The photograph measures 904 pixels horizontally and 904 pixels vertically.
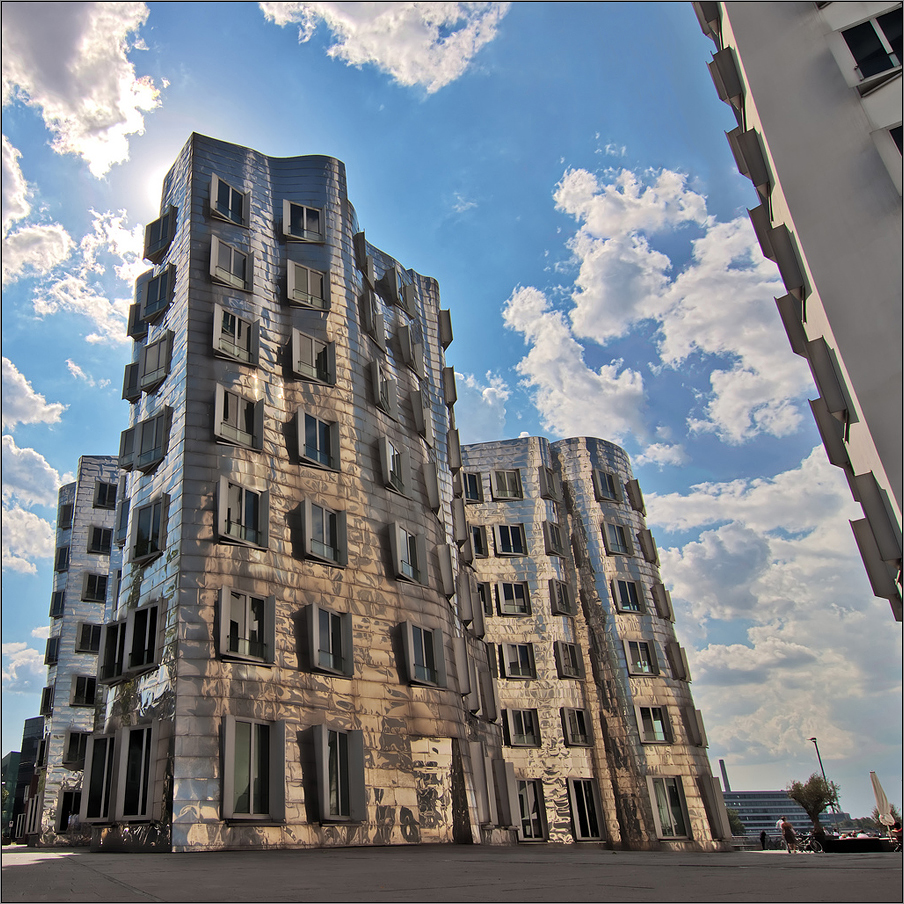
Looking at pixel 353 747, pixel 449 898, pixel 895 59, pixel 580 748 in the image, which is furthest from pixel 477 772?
pixel 895 59

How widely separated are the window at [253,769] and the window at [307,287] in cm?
1474

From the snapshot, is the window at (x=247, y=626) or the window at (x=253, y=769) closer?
the window at (x=253, y=769)

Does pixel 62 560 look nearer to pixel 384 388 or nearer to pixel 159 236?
pixel 159 236

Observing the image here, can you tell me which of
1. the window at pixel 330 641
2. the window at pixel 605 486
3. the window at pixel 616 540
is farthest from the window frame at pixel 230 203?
the window at pixel 616 540

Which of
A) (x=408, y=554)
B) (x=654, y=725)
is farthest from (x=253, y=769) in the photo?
(x=654, y=725)

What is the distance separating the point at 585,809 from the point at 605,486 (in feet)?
64.0

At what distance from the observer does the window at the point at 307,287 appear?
27.5 metres

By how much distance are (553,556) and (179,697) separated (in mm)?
29378

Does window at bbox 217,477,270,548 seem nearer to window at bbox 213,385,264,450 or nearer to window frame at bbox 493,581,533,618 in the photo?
window at bbox 213,385,264,450

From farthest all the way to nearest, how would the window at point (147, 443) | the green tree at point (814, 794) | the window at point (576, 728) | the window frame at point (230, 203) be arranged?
the green tree at point (814, 794)
the window at point (576, 728)
the window frame at point (230, 203)
the window at point (147, 443)

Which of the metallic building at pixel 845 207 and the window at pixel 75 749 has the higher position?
the metallic building at pixel 845 207

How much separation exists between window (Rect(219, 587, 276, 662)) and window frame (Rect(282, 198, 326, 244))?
14.1 meters

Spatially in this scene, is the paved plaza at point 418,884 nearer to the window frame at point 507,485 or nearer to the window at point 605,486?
the window frame at point 507,485

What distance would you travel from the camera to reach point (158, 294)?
26875mm
